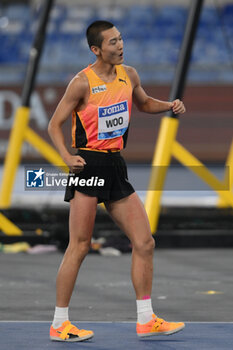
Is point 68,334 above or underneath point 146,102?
underneath

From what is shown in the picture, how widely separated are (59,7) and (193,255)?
16222 millimetres

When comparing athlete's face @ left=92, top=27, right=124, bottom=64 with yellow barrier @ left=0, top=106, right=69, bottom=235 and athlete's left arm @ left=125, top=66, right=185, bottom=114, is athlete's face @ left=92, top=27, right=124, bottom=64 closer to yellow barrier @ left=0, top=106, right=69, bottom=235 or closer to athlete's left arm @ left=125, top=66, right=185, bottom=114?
athlete's left arm @ left=125, top=66, right=185, bottom=114

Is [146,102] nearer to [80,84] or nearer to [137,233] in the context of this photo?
[80,84]

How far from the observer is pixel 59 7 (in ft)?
81.6

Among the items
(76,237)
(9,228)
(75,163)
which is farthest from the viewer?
(9,228)

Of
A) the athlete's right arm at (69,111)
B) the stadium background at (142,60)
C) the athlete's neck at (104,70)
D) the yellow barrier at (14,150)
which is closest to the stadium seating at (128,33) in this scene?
the stadium background at (142,60)

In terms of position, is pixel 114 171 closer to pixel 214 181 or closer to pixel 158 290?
pixel 158 290

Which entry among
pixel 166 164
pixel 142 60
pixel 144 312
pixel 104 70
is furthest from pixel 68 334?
pixel 142 60

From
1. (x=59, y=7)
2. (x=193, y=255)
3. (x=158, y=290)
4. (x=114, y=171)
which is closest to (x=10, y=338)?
(x=114, y=171)

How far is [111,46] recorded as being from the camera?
4.54 metres

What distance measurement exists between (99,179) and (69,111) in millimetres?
385

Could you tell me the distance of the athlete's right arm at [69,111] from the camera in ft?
14.8

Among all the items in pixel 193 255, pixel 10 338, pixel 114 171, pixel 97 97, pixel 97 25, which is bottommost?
pixel 193 255

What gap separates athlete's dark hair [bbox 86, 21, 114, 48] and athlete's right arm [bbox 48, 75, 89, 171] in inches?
7.9
